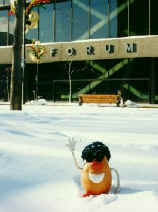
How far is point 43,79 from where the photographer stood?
26578 millimetres

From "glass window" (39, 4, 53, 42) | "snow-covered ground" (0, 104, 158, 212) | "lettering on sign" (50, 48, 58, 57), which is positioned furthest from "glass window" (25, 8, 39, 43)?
"snow-covered ground" (0, 104, 158, 212)

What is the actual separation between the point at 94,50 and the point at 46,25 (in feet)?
16.7

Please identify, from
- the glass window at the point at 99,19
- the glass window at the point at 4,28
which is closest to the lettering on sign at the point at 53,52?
the glass window at the point at 99,19

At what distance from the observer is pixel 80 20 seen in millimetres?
24766

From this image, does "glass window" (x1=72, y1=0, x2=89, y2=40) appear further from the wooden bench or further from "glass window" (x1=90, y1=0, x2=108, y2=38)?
the wooden bench

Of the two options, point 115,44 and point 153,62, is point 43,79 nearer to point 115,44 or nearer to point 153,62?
point 115,44

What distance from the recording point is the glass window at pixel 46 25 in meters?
25.7

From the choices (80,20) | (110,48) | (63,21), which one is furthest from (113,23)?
(63,21)

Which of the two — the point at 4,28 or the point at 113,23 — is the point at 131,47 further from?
the point at 4,28

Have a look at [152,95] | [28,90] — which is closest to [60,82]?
[28,90]

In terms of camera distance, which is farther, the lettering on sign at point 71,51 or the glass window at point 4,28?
the glass window at point 4,28

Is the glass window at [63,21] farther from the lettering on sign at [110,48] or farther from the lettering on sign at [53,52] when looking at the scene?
the lettering on sign at [110,48]

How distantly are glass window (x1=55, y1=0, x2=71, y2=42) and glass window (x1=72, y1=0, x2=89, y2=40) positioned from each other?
1.61 ft

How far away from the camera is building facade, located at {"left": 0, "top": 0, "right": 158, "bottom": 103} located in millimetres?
22891
